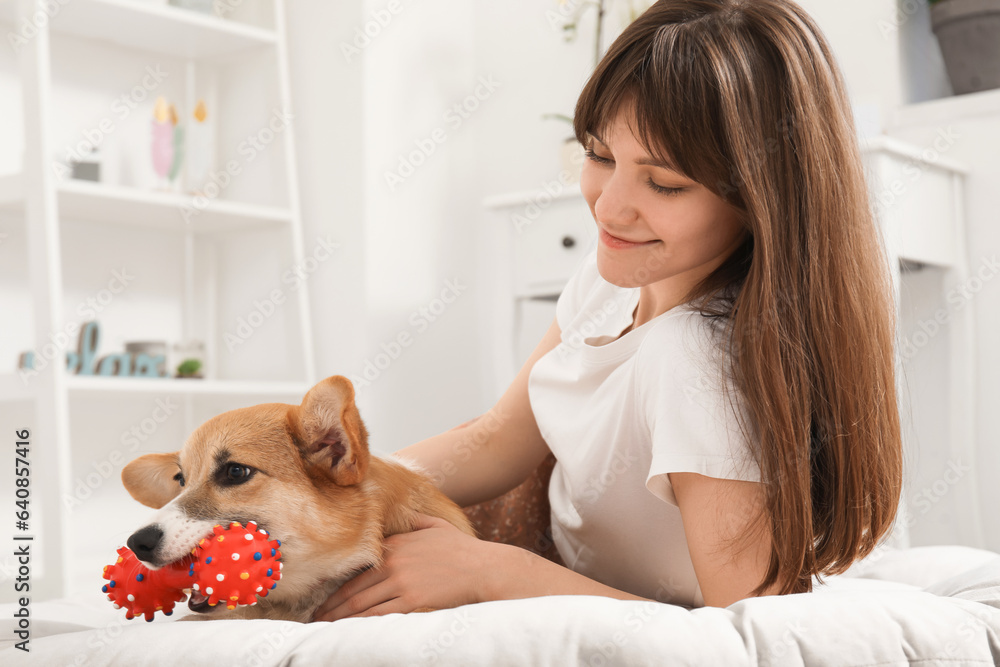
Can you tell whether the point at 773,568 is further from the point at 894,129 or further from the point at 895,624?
the point at 894,129

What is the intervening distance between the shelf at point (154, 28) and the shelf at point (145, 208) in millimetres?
450

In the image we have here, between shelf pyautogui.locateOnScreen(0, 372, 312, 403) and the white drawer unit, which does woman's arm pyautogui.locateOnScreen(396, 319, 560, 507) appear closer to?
shelf pyautogui.locateOnScreen(0, 372, 312, 403)

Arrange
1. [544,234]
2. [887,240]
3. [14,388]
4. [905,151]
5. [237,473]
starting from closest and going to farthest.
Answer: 1. [237,473]
2. [887,240]
3. [905,151]
4. [14,388]
5. [544,234]

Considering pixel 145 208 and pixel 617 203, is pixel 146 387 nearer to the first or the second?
pixel 145 208

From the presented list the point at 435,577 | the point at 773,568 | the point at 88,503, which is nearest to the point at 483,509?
the point at 435,577

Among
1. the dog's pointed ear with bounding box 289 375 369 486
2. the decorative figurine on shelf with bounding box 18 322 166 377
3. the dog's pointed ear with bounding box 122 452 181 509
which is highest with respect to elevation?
the decorative figurine on shelf with bounding box 18 322 166 377

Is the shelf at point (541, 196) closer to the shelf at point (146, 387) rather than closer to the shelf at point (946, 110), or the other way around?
the shelf at point (146, 387)

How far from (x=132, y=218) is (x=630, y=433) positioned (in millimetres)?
Result: 1991

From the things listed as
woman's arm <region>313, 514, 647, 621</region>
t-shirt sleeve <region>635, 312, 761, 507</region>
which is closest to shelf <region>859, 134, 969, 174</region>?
t-shirt sleeve <region>635, 312, 761, 507</region>

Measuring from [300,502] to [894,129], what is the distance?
1894 millimetres

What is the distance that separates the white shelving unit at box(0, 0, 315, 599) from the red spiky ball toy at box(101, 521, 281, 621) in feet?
4.35

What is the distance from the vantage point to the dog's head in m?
0.88

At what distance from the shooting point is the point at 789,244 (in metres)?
0.91

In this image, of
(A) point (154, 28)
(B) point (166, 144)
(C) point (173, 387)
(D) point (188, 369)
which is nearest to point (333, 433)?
(C) point (173, 387)
